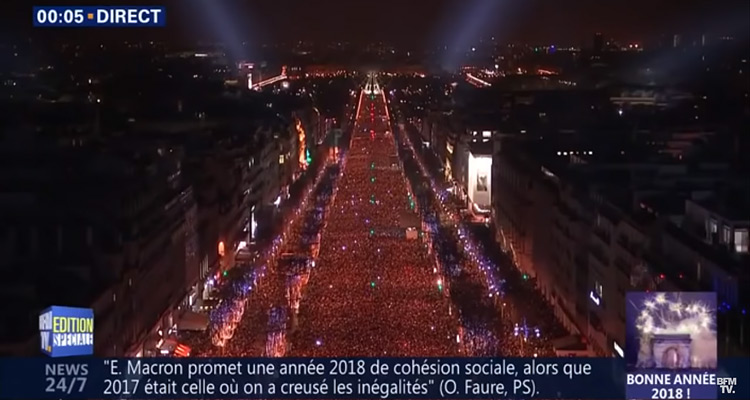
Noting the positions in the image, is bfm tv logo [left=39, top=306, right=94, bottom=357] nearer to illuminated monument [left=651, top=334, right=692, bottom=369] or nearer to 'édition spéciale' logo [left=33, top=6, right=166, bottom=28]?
'édition spéciale' logo [left=33, top=6, right=166, bottom=28]

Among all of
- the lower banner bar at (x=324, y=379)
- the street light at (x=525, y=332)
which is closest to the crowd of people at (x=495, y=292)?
the street light at (x=525, y=332)

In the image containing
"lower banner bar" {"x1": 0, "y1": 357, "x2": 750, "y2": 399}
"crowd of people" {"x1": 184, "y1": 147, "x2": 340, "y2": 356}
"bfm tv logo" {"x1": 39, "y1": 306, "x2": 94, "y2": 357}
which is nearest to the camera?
"lower banner bar" {"x1": 0, "y1": 357, "x2": 750, "y2": 399}

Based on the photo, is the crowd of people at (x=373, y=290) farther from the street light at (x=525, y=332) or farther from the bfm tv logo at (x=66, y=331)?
the bfm tv logo at (x=66, y=331)

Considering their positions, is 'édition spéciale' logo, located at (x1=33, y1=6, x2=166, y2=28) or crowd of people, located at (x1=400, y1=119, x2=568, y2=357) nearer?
'édition spéciale' logo, located at (x1=33, y1=6, x2=166, y2=28)

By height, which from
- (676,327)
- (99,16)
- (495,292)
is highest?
(99,16)

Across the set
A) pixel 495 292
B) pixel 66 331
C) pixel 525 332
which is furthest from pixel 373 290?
pixel 66 331

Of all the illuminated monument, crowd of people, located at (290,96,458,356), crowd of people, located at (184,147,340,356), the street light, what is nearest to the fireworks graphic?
the illuminated monument

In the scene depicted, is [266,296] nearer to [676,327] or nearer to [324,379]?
[324,379]

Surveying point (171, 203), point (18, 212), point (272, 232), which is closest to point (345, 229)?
point (272, 232)
